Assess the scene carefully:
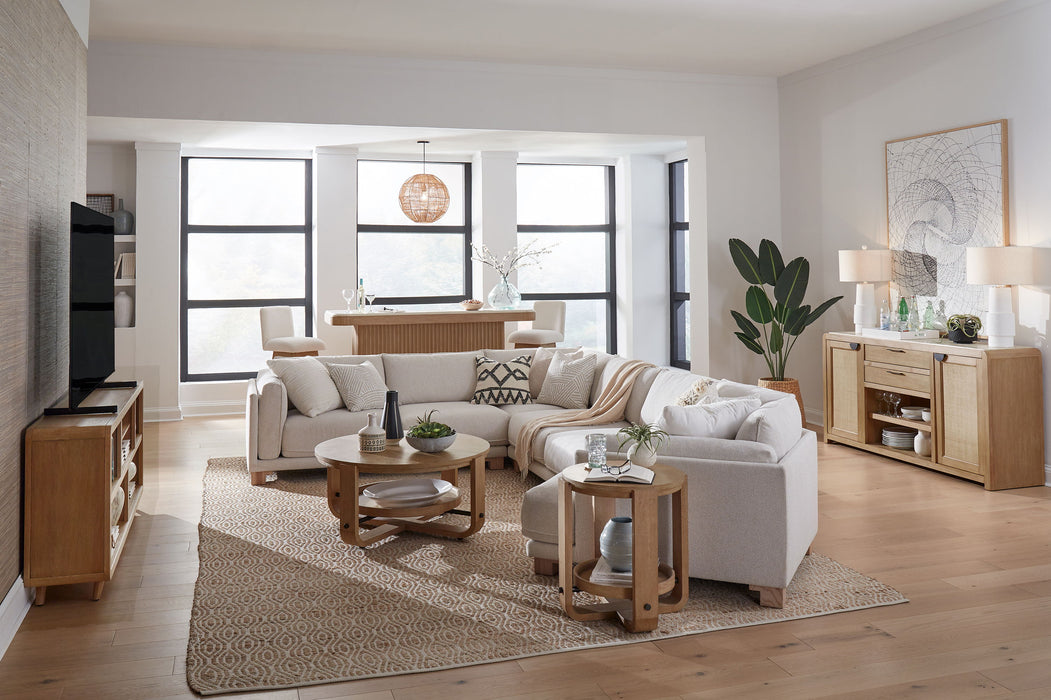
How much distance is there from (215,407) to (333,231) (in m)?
2.03

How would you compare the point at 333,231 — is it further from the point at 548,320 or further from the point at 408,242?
the point at 548,320

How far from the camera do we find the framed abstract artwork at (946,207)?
550cm

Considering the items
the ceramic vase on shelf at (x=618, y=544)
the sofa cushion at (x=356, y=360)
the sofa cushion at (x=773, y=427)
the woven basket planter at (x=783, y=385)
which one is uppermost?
the sofa cushion at (x=356, y=360)

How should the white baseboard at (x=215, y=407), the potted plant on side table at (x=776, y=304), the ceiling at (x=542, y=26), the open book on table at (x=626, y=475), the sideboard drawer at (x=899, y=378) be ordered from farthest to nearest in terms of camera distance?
1. the white baseboard at (x=215, y=407)
2. the potted plant on side table at (x=776, y=304)
3. the sideboard drawer at (x=899, y=378)
4. the ceiling at (x=542, y=26)
5. the open book on table at (x=626, y=475)

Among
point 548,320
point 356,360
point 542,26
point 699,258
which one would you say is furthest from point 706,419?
point 548,320

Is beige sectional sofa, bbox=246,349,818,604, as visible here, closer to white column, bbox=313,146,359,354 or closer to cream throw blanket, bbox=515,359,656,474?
cream throw blanket, bbox=515,359,656,474

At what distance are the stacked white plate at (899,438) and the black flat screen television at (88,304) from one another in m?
4.80

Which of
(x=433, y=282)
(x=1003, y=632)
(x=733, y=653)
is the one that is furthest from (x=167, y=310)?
(x=1003, y=632)

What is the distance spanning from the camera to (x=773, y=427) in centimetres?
346

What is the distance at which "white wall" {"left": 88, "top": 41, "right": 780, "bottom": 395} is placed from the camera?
6402 mm

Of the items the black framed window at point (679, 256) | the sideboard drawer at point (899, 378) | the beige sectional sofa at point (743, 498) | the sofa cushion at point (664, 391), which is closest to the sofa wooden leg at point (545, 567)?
the beige sectional sofa at point (743, 498)

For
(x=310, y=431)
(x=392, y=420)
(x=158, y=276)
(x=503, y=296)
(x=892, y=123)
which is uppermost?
(x=892, y=123)

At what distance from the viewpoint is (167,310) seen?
7.91 m

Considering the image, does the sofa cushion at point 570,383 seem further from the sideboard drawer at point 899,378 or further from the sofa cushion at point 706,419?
the sofa cushion at point 706,419
